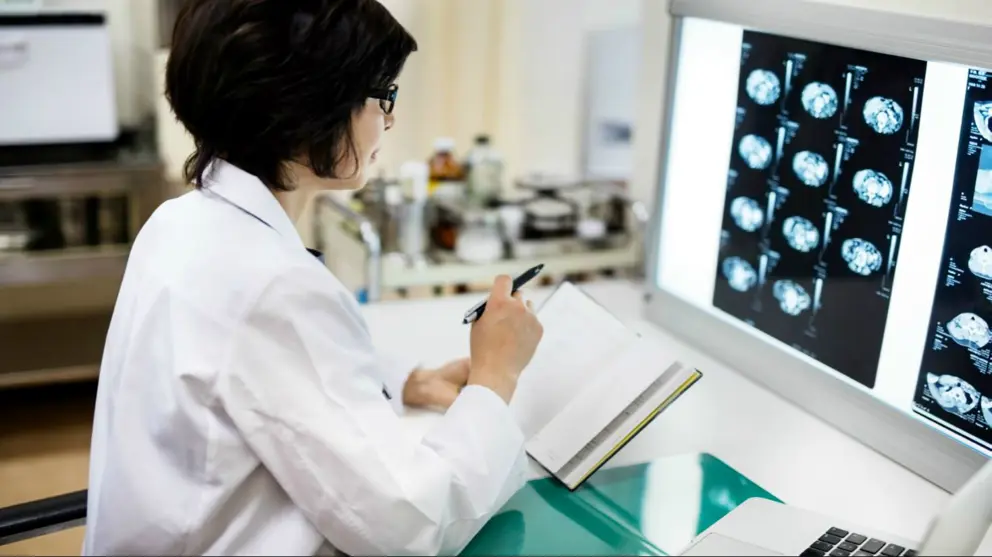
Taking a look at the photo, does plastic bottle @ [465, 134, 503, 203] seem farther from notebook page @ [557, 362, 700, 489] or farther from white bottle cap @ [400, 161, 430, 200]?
notebook page @ [557, 362, 700, 489]

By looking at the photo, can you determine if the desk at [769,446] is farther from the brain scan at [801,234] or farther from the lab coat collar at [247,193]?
the lab coat collar at [247,193]

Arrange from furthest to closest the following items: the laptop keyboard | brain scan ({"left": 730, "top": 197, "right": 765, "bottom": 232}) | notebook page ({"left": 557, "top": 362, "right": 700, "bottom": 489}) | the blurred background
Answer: the blurred background
brain scan ({"left": 730, "top": 197, "right": 765, "bottom": 232})
notebook page ({"left": 557, "top": 362, "right": 700, "bottom": 489})
the laptop keyboard

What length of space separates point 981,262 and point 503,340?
0.57 metres

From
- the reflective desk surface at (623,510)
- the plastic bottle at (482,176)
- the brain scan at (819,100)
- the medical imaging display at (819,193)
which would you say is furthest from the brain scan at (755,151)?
the plastic bottle at (482,176)

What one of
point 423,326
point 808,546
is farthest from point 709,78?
point 808,546

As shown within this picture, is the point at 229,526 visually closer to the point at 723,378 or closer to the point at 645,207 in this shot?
the point at 723,378

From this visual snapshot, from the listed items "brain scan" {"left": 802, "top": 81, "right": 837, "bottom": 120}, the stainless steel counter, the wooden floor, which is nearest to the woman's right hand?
"brain scan" {"left": 802, "top": 81, "right": 837, "bottom": 120}

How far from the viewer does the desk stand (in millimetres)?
1255

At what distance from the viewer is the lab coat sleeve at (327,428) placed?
38.7 inches

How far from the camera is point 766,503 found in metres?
1.23

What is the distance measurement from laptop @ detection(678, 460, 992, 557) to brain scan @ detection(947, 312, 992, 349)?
18 centimetres

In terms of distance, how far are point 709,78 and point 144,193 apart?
198 centimetres

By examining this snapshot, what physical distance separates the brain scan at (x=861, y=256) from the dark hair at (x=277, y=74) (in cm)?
65

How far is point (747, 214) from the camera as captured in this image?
1543 mm
